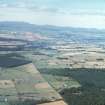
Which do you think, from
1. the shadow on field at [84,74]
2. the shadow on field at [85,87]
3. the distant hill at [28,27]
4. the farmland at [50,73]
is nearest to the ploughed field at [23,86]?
the farmland at [50,73]

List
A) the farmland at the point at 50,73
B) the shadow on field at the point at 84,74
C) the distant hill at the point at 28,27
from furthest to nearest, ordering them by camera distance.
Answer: the distant hill at the point at 28,27 < the shadow on field at the point at 84,74 < the farmland at the point at 50,73

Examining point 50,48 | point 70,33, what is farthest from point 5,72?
point 70,33

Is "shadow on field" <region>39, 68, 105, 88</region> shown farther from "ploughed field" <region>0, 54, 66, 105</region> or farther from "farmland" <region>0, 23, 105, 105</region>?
"ploughed field" <region>0, 54, 66, 105</region>

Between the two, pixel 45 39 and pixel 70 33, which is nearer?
pixel 45 39

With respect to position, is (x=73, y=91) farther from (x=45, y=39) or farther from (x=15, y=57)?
(x=45, y=39)

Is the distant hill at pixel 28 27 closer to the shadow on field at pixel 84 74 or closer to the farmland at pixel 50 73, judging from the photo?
the farmland at pixel 50 73

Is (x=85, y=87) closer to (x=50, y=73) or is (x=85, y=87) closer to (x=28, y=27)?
(x=50, y=73)

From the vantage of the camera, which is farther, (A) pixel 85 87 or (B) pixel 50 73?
(B) pixel 50 73

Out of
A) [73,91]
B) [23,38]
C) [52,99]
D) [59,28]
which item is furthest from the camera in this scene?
[59,28]

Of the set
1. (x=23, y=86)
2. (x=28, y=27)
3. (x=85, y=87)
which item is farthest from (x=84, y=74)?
(x=28, y=27)

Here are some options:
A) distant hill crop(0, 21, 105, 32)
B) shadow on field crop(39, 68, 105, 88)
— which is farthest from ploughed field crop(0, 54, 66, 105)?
Result: distant hill crop(0, 21, 105, 32)

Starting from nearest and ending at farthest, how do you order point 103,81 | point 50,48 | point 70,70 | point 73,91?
point 73,91, point 103,81, point 70,70, point 50,48
